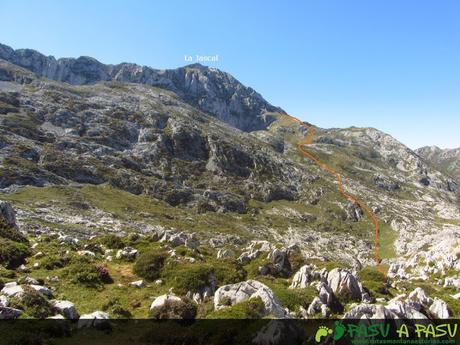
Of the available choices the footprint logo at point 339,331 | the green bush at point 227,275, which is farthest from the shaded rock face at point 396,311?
the green bush at point 227,275

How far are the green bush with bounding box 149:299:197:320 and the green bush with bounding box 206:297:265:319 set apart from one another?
4.23 feet

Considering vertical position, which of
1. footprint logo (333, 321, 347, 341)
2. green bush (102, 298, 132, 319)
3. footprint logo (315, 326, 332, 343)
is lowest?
green bush (102, 298, 132, 319)

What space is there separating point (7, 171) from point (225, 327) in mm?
139348

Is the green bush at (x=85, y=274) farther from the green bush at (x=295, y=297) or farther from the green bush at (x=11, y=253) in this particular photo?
the green bush at (x=295, y=297)

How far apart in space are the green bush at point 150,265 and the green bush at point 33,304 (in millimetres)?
10859

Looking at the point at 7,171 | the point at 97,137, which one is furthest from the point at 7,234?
the point at 97,137

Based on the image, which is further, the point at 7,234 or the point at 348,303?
the point at 7,234

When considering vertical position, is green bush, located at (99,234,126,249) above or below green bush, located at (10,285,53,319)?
below

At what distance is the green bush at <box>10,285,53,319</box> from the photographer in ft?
68.1

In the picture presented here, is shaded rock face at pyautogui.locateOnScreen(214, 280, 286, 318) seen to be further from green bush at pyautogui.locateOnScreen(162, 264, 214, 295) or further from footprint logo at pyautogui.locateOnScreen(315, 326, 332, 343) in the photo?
footprint logo at pyautogui.locateOnScreen(315, 326, 332, 343)

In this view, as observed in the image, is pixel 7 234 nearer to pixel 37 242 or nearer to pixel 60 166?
pixel 37 242

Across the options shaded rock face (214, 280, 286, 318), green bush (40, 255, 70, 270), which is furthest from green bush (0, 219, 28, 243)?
shaded rock face (214, 280, 286, 318)

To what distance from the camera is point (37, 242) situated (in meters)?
40.0

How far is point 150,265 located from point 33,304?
12313mm
